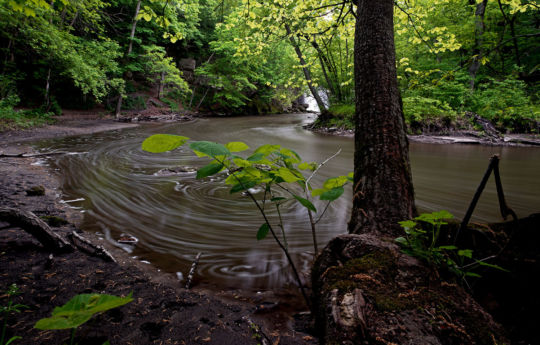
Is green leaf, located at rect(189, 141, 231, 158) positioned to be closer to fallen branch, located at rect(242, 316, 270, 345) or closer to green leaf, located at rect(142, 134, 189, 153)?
green leaf, located at rect(142, 134, 189, 153)

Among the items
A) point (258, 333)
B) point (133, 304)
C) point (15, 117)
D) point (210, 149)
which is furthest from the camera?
point (15, 117)

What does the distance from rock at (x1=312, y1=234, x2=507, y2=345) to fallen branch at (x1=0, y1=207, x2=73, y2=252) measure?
208 cm

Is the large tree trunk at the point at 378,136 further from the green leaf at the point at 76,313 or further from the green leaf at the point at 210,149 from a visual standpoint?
the green leaf at the point at 76,313

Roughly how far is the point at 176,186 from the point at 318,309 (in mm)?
3888

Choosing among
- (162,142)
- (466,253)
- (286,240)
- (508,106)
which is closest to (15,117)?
(286,240)

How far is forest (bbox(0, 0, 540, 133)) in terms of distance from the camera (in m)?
4.68

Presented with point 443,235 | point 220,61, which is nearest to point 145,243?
point 443,235

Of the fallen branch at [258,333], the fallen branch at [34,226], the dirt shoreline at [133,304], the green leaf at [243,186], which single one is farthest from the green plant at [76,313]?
the fallen branch at [34,226]

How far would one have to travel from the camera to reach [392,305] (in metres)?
0.90

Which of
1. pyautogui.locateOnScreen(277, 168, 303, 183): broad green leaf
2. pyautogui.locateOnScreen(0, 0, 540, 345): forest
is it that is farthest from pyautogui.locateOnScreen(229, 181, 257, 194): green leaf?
pyautogui.locateOnScreen(277, 168, 303, 183): broad green leaf

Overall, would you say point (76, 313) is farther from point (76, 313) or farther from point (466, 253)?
point (466, 253)

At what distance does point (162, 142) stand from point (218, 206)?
9.11 feet

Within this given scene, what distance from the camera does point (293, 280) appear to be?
1943 millimetres

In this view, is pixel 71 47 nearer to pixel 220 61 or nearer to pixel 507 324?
pixel 220 61
